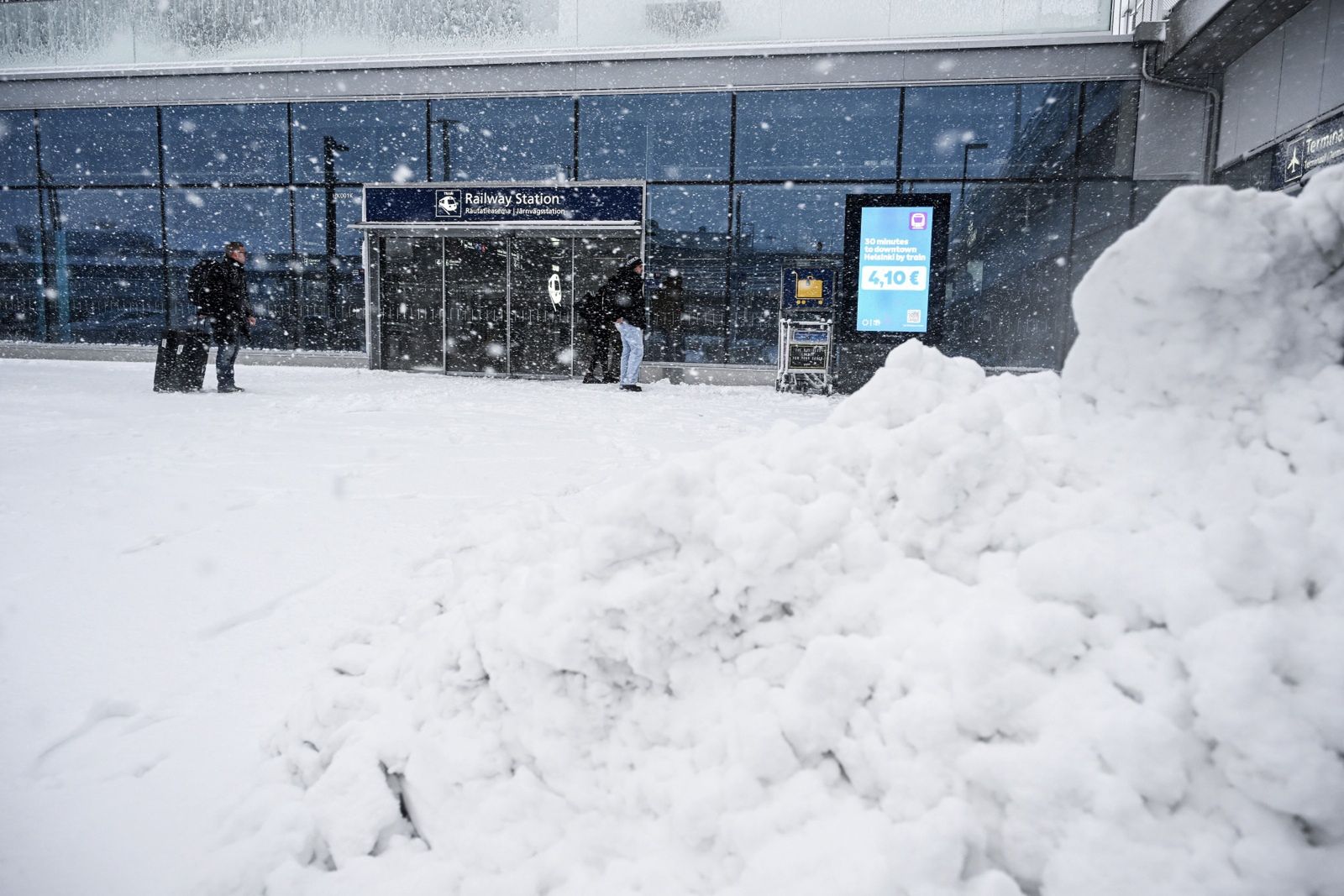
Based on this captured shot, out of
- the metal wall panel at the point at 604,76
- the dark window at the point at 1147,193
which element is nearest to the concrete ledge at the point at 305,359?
the metal wall panel at the point at 604,76

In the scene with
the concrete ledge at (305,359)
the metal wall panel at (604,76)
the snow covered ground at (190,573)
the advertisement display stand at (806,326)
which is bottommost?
the snow covered ground at (190,573)

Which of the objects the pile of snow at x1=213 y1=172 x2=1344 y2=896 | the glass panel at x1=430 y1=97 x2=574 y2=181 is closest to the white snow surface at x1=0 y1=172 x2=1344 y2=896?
the pile of snow at x1=213 y1=172 x2=1344 y2=896

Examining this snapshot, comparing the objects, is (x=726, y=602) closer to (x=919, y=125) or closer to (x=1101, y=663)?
(x=1101, y=663)

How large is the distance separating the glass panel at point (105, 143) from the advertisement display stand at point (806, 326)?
11.8 metres

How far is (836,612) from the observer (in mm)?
1523

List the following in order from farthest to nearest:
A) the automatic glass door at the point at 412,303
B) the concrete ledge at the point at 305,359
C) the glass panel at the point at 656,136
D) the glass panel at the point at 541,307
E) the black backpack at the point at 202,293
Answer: the automatic glass door at the point at 412,303
the glass panel at the point at 541,307
the concrete ledge at the point at 305,359
the glass panel at the point at 656,136
the black backpack at the point at 202,293

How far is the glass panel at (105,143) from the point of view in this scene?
13.0 meters

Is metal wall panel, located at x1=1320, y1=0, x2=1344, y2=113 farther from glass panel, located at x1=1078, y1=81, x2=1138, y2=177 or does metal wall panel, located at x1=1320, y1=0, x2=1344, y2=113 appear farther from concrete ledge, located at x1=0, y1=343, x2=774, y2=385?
concrete ledge, located at x1=0, y1=343, x2=774, y2=385

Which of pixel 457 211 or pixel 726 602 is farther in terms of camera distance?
pixel 457 211

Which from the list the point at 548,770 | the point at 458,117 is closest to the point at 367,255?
the point at 458,117

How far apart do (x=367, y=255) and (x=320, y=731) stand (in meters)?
12.1

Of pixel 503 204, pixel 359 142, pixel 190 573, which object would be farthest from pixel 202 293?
pixel 190 573

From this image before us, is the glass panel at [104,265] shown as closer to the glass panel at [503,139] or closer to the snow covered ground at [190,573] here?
the glass panel at [503,139]

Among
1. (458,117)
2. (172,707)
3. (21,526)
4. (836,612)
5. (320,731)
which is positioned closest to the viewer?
(836,612)
